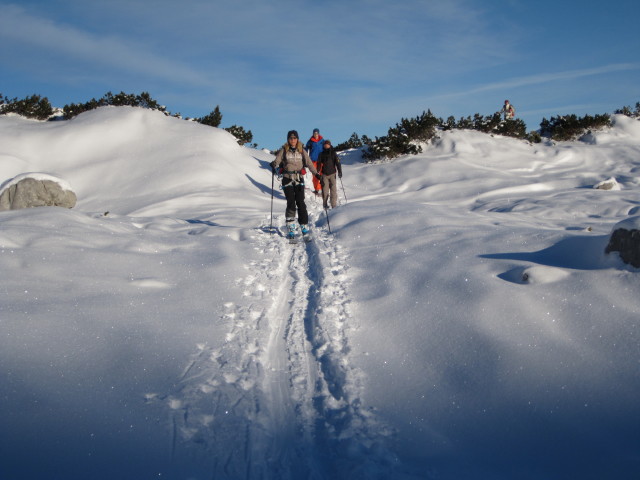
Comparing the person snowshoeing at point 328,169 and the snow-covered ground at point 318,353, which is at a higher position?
the person snowshoeing at point 328,169

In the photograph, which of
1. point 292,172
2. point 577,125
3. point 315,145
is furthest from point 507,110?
point 292,172

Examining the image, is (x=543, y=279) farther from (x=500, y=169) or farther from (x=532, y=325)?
(x=500, y=169)

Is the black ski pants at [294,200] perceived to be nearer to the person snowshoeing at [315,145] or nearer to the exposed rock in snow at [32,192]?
the person snowshoeing at [315,145]

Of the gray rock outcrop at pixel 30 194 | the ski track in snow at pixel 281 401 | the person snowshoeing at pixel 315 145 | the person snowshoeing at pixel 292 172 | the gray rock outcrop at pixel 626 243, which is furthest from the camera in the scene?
the person snowshoeing at pixel 315 145

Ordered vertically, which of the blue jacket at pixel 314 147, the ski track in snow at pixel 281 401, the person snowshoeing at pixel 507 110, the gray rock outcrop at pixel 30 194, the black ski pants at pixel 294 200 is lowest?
the ski track in snow at pixel 281 401

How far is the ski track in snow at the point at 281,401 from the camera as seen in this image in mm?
2430

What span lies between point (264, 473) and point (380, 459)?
68 cm

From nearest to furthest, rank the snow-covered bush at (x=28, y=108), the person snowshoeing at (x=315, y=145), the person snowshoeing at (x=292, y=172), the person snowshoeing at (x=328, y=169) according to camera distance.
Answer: the person snowshoeing at (x=292, y=172)
the person snowshoeing at (x=328, y=169)
the person snowshoeing at (x=315, y=145)
the snow-covered bush at (x=28, y=108)

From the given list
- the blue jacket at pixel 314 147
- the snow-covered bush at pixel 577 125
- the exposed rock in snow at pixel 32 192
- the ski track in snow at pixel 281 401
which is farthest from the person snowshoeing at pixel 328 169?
the snow-covered bush at pixel 577 125

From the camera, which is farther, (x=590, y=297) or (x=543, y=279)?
(x=543, y=279)

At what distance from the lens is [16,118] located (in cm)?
2039

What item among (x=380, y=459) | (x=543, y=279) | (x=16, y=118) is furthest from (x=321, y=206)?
(x=16, y=118)

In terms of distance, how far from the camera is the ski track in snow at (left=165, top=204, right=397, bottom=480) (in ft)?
7.97

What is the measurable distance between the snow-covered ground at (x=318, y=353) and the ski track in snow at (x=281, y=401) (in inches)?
0.6
